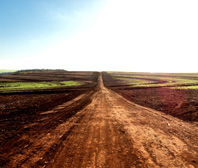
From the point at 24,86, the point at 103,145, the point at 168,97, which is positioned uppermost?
the point at 103,145

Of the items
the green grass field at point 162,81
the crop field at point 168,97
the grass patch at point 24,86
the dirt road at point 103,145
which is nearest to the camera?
the dirt road at point 103,145

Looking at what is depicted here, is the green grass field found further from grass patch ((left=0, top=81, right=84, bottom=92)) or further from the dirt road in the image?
the dirt road

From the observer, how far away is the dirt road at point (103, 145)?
5043mm

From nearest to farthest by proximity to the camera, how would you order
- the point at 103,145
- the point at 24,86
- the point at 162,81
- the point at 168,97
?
the point at 103,145, the point at 168,97, the point at 24,86, the point at 162,81

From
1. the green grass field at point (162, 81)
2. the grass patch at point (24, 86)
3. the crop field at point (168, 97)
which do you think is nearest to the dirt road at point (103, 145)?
the crop field at point (168, 97)

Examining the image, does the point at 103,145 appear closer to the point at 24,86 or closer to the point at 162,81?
the point at 24,86

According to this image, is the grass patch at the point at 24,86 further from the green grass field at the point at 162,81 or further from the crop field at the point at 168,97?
the green grass field at the point at 162,81

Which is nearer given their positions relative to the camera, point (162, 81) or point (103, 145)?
point (103, 145)

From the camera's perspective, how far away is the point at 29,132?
25.6ft

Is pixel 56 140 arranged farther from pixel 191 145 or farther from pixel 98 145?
pixel 191 145

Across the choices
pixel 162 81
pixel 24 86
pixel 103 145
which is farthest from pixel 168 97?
pixel 24 86

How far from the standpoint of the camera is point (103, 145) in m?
6.25

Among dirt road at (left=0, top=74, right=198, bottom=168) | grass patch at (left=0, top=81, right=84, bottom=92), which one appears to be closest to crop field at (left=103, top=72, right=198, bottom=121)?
dirt road at (left=0, top=74, right=198, bottom=168)

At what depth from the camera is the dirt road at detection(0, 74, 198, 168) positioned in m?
5.04
